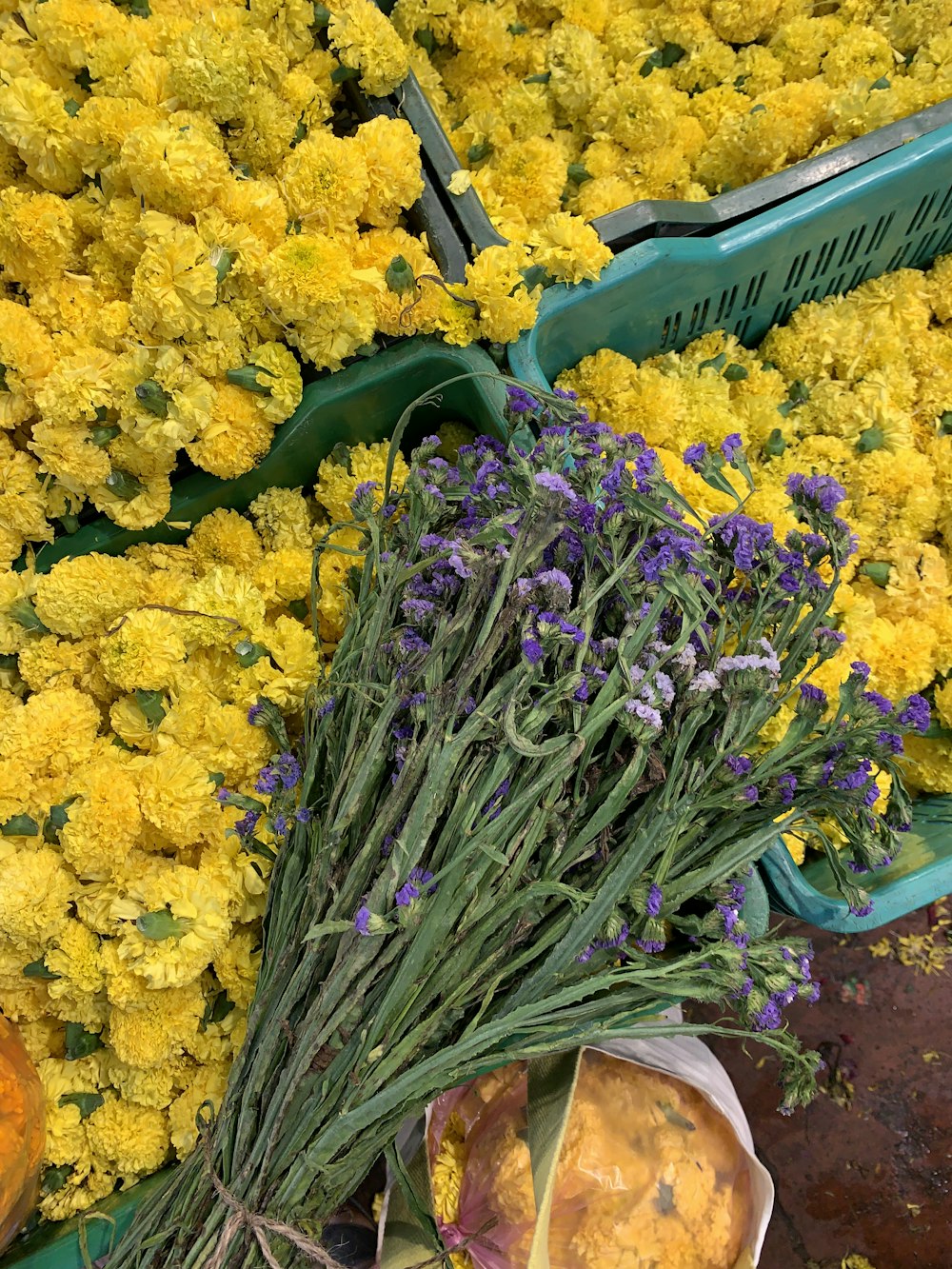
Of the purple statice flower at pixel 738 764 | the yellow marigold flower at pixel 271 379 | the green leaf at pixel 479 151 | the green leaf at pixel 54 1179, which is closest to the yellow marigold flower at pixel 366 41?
the green leaf at pixel 479 151

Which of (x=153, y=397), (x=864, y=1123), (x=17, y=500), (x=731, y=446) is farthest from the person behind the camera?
(x=864, y=1123)

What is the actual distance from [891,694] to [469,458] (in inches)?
29.2

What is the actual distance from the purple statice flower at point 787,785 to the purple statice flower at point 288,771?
56 centimetres

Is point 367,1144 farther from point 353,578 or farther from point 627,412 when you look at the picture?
point 627,412

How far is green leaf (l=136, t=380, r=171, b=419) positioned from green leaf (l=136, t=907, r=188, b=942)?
65cm

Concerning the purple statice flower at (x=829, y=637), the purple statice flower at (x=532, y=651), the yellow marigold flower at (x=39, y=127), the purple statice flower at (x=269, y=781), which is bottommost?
the purple statice flower at (x=829, y=637)

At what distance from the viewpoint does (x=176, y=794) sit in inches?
42.1

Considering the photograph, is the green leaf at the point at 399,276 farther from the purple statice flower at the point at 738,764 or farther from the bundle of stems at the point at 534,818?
the purple statice flower at the point at 738,764

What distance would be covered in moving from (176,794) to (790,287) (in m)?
1.30

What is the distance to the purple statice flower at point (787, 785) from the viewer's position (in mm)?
832

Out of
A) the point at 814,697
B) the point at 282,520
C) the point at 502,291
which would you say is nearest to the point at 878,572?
the point at 814,697

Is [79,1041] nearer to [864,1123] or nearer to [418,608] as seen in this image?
[418,608]

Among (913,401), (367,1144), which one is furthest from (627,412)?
(367,1144)

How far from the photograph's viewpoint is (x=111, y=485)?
3.88ft
